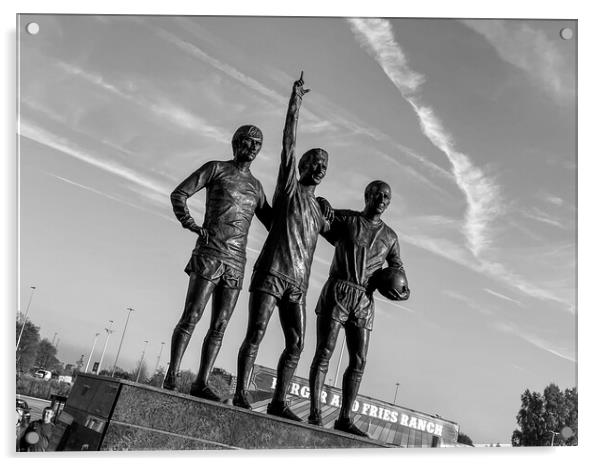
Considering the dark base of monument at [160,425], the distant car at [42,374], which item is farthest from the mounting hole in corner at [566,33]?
the distant car at [42,374]

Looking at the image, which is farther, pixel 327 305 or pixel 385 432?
pixel 385 432

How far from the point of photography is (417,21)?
22.5 feet

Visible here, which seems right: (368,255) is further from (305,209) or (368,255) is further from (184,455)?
(184,455)

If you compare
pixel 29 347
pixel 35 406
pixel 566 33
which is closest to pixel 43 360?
pixel 29 347

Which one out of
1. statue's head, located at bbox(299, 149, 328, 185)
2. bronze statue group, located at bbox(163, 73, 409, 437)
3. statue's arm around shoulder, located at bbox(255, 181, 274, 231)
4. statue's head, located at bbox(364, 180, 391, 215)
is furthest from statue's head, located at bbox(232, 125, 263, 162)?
statue's head, located at bbox(364, 180, 391, 215)

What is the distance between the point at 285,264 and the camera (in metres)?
5.39

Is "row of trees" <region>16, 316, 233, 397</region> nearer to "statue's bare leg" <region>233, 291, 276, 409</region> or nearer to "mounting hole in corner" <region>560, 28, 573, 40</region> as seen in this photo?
"statue's bare leg" <region>233, 291, 276, 409</region>

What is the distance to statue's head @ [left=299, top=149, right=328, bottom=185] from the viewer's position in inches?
225

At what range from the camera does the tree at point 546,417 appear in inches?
274

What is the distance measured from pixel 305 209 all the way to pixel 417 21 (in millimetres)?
2813

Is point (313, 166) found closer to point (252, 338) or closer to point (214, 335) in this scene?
point (252, 338)

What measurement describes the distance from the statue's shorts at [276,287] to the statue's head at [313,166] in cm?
102

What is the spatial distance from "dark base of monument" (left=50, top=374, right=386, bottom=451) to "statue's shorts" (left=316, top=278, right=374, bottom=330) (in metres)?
1.05
